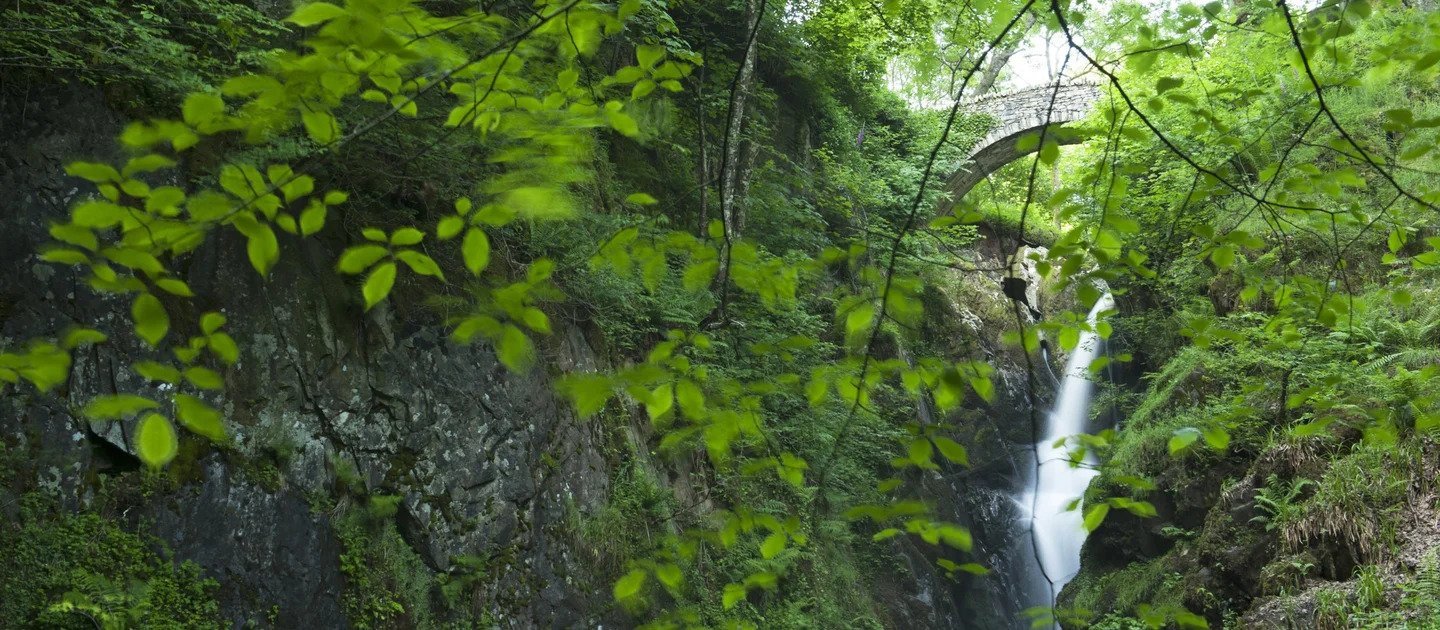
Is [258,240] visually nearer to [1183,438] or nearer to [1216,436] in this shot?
[1183,438]

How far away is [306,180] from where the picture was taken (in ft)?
4.66

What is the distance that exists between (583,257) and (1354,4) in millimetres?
3957

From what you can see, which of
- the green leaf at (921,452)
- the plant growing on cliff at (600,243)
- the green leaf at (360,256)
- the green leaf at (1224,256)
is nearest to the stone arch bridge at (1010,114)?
the plant growing on cliff at (600,243)

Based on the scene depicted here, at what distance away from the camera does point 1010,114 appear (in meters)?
16.1

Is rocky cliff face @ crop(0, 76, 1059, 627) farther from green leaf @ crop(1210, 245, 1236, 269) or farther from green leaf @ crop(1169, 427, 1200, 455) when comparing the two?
green leaf @ crop(1169, 427, 1200, 455)

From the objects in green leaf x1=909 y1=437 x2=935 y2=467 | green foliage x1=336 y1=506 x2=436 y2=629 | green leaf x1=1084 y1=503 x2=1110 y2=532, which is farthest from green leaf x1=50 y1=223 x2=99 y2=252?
green foliage x1=336 y1=506 x2=436 y2=629

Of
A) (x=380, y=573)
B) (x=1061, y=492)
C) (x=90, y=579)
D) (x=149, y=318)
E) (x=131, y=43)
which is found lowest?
(x=1061, y=492)

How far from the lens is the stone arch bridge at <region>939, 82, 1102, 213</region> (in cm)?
1573

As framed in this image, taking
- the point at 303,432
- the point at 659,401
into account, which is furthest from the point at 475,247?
the point at 303,432

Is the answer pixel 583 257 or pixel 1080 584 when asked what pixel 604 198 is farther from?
pixel 1080 584

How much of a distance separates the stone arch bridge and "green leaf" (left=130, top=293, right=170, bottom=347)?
49.3 ft

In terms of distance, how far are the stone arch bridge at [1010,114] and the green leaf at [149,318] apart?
592 inches

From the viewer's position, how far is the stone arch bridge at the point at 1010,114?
51.6 feet

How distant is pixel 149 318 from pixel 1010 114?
1639 cm
